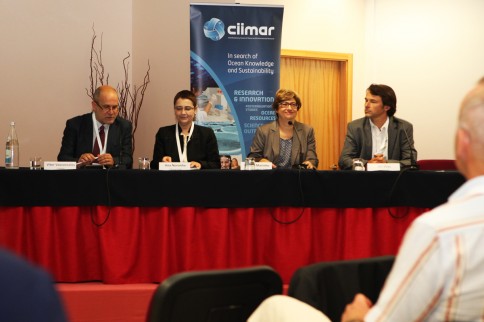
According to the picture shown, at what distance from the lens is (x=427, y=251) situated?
116 cm

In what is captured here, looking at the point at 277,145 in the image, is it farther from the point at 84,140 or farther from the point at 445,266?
the point at 445,266

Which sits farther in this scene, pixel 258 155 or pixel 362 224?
pixel 258 155

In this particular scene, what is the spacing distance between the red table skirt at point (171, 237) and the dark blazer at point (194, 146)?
0.89m

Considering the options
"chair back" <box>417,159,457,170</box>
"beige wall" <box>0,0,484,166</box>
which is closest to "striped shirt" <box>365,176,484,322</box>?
"chair back" <box>417,159,457,170</box>

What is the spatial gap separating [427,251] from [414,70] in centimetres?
622

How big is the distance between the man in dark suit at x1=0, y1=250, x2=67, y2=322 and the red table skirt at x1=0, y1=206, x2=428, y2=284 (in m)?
3.14

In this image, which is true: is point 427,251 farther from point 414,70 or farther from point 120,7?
point 414,70

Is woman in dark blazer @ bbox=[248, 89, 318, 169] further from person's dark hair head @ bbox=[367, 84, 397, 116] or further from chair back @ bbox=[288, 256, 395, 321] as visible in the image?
chair back @ bbox=[288, 256, 395, 321]

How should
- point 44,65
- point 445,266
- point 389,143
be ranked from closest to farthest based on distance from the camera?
1. point 445,266
2. point 389,143
3. point 44,65

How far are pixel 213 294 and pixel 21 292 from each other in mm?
940

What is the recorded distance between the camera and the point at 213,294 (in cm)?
147

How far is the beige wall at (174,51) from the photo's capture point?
236 inches

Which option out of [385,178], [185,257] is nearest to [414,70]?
[385,178]

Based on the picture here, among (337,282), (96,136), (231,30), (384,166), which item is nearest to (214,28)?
(231,30)
